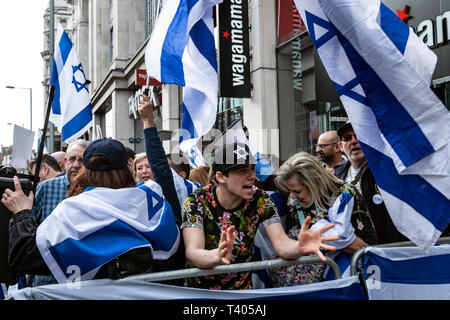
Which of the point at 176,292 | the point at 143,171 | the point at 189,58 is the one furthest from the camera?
the point at 143,171

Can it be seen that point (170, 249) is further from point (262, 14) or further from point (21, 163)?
point (262, 14)

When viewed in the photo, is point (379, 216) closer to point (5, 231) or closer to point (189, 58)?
point (189, 58)

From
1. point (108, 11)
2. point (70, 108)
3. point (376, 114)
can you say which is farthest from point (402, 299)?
point (108, 11)

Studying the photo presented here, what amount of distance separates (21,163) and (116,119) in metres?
15.8

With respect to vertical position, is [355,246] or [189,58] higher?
[189,58]

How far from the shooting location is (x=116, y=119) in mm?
22031

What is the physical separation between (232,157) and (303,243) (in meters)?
0.77

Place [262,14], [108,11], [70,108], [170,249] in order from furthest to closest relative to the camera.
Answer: [108,11], [262,14], [70,108], [170,249]

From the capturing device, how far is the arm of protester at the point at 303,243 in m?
2.53

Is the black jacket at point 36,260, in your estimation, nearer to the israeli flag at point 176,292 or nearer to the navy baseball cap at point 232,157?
the israeli flag at point 176,292

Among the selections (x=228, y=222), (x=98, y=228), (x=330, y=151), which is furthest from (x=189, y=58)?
(x=98, y=228)

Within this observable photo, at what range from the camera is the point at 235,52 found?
11.1 metres

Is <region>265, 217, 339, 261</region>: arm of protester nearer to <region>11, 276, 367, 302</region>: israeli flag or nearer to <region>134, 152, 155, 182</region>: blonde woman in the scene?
<region>11, 276, 367, 302</region>: israeli flag

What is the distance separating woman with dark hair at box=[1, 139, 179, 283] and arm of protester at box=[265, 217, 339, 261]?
0.62 metres
